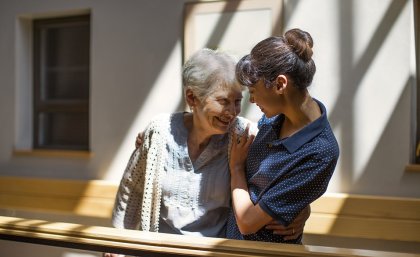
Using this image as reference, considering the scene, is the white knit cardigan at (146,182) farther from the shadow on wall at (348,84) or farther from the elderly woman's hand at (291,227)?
the shadow on wall at (348,84)

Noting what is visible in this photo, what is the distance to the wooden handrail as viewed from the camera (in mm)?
1351

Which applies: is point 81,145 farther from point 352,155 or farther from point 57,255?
point 57,255

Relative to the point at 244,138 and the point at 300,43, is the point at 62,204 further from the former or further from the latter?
the point at 300,43

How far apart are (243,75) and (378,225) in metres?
2.13

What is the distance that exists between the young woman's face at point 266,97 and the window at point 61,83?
3.08 meters

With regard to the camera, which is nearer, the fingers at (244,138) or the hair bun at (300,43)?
the hair bun at (300,43)

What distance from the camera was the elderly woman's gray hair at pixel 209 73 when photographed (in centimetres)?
187

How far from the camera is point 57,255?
5.79 feet

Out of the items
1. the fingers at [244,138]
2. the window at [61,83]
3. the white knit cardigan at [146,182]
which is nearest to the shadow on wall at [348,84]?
the white knit cardigan at [146,182]

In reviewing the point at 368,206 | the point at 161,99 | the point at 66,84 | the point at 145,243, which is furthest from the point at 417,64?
the point at 66,84

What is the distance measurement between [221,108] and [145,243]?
1.90 feet

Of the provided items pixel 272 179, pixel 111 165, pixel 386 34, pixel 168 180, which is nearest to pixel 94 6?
pixel 111 165

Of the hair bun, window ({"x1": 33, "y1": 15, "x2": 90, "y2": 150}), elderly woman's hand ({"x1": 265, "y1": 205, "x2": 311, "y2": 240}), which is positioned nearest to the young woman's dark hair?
the hair bun

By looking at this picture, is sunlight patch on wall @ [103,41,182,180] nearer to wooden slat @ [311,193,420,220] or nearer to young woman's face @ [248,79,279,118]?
wooden slat @ [311,193,420,220]
